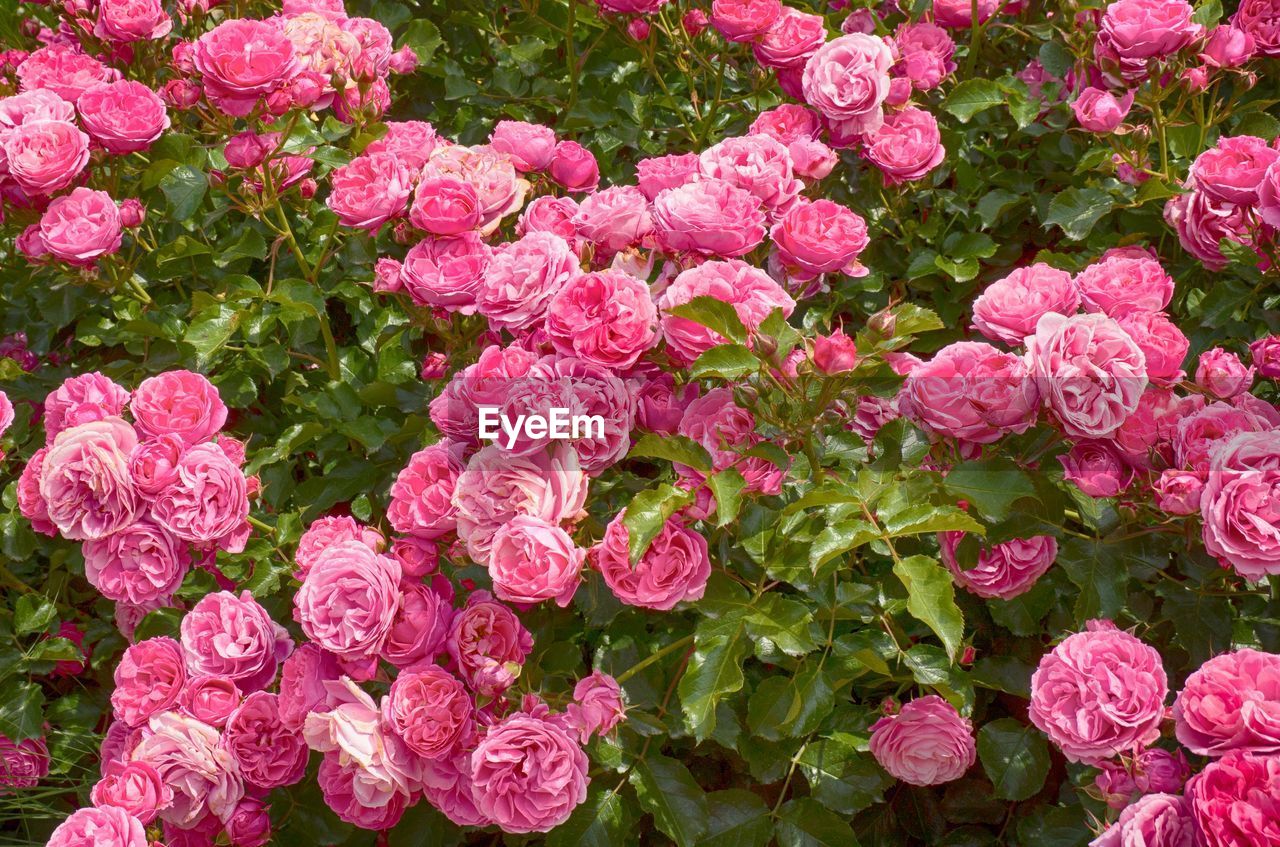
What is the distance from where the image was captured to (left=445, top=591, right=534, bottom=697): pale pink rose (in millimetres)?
1542

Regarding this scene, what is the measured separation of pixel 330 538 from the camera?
172 centimetres

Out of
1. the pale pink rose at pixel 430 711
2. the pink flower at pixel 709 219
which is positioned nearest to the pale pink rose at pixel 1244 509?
the pink flower at pixel 709 219

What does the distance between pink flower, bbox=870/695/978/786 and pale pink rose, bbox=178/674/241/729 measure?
1.00m

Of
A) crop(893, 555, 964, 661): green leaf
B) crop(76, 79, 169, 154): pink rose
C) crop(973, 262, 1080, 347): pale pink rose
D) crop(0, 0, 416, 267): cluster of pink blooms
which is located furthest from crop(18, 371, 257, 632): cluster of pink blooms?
crop(973, 262, 1080, 347): pale pink rose

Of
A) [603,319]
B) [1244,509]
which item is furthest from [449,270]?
[1244,509]

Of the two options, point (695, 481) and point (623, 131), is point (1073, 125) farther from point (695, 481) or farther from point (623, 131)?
point (695, 481)

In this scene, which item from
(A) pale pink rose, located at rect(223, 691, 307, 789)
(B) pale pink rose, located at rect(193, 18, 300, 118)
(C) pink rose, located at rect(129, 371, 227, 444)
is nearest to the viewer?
(A) pale pink rose, located at rect(223, 691, 307, 789)

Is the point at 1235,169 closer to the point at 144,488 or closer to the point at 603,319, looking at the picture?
the point at 603,319

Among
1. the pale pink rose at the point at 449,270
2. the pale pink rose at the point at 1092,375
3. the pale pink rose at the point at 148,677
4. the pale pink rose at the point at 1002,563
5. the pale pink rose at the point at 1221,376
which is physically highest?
the pale pink rose at the point at 1092,375

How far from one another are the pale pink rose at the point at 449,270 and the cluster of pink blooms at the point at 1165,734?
3.31ft

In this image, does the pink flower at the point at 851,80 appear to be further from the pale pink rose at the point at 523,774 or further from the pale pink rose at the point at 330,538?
the pale pink rose at the point at 523,774

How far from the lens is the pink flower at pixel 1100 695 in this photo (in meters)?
1.41

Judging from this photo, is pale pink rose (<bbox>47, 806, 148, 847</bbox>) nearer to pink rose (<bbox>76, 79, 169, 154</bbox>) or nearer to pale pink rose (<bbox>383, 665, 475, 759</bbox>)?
pale pink rose (<bbox>383, 665, 475, 759</bbox>)

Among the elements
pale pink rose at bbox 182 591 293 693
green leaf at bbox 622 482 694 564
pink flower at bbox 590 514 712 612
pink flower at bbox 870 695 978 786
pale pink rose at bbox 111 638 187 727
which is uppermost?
green leaf at bbox 622 482 694 564
